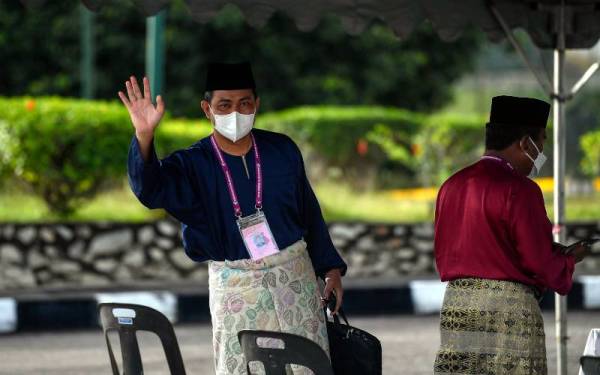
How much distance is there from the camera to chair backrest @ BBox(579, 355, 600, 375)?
15.0ft

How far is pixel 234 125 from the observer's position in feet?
16.6

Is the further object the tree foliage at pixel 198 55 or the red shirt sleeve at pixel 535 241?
the tree foliage at pixel 198 55

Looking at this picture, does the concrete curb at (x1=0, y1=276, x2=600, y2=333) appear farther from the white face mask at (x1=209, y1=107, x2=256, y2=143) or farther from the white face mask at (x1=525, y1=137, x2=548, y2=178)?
the white face mask at (x1=525, y1=137, x2=548, y2=178)

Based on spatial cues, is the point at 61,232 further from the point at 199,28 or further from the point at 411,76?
the point at 411,76

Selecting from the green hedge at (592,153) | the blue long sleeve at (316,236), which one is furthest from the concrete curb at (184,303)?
the blue long sleeve at (316,236)

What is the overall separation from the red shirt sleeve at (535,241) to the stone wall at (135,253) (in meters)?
8.53

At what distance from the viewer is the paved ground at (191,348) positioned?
9.62m

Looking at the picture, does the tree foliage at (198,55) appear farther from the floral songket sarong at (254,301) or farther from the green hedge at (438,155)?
the floral songket sarong at (254,301)

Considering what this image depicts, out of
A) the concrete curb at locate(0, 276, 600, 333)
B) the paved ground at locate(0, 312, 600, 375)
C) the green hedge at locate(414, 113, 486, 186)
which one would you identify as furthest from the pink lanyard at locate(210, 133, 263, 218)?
the green hedge at locate(414, 113, 486, 186)

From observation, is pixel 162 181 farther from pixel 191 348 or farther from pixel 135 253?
pixel 135 253

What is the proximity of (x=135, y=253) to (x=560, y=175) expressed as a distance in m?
6.58

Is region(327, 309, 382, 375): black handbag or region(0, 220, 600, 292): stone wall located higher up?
region(327, 309, 382, 375): black handbag

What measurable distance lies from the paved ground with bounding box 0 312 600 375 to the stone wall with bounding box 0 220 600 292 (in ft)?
5.48

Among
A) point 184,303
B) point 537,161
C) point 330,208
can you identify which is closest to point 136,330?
point 537,161
